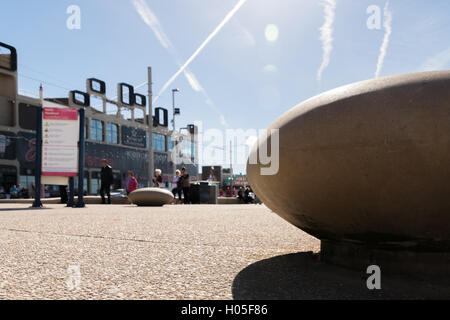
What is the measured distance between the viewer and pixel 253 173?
8.95 feet

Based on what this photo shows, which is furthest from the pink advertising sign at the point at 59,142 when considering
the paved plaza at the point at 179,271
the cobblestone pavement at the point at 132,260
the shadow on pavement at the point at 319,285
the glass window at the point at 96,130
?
the glass window at the point at 96,130

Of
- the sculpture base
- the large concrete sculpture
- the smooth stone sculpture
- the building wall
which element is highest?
the building wall

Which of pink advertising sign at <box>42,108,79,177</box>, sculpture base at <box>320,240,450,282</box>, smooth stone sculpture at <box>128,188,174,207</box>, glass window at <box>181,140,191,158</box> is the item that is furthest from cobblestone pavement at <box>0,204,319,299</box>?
glass window at <box>181,140,191,158</box>

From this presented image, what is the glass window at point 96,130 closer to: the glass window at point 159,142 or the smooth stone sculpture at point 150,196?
the glass window at point 159,142

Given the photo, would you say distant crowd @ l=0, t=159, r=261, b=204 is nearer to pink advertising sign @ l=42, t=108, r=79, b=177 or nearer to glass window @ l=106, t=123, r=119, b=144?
pink advertising sign @ l=42, t=108, r=79, b=177

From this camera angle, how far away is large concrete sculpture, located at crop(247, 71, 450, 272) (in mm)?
1954

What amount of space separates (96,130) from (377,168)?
155 ft

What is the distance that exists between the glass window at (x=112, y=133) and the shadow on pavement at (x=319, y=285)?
1902 inches

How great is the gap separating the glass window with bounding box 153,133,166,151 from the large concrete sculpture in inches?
2287

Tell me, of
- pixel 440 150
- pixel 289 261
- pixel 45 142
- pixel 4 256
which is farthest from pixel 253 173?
pixel 45 142

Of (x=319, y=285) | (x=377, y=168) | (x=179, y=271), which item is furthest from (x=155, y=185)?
(x=377, y=168)

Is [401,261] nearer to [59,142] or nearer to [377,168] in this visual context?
[377,168]

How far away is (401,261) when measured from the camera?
224cm
